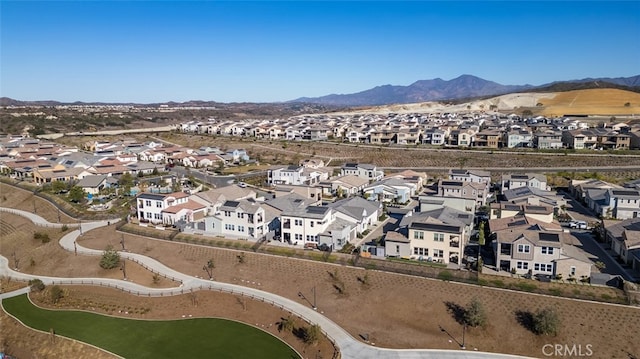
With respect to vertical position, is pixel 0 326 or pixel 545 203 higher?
pixel 545 203

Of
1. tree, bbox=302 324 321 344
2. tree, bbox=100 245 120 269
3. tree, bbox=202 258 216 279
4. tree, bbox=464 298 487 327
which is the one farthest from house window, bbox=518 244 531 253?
tree, bbox=100 245 120 269

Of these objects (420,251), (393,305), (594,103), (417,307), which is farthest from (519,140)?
(594,103)

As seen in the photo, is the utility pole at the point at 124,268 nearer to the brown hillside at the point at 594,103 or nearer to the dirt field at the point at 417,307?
the dirt field at the point at 417,307

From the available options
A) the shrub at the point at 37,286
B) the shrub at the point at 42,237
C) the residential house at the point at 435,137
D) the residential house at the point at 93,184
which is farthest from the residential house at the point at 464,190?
the residential house at the point at 93,184

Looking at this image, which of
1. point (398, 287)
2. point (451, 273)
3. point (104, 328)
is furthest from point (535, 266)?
point (104, 328)

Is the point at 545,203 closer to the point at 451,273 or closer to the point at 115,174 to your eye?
the point at 451,273
